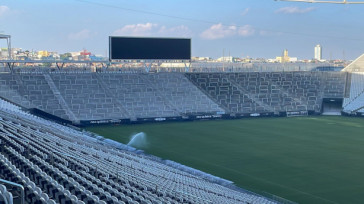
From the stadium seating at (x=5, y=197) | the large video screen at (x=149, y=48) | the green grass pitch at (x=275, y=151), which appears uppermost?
the large video screen at (x=149, y=48)

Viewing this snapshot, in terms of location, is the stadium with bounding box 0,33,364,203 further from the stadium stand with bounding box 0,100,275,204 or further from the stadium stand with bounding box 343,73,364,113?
the stadium stand with bounding box 343,73,364,113

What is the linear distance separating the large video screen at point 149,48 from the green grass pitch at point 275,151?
11.3 metres

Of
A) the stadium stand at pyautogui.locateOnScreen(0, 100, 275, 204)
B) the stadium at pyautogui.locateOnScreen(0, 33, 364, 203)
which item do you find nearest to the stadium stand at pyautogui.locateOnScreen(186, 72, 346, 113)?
the stadium at pyautogui.locateOnScreen(0, 33, 364, 203)

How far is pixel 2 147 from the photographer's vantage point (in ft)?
49.0

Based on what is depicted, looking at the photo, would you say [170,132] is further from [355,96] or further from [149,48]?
[355,96]

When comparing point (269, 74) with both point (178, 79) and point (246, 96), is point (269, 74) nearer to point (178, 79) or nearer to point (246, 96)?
point (246, 96)

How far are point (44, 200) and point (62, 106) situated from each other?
45.0 meters

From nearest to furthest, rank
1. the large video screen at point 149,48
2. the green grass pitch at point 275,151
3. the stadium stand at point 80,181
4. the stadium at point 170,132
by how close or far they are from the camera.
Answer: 1. the stadium stand at point 80,181
2. the stadium at point 170,132
3. the green grass pitch at point 275,151
4. the large video screen at point 149,48

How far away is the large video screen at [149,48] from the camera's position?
2267 inches

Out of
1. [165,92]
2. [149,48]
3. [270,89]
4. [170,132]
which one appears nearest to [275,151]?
[170,132]

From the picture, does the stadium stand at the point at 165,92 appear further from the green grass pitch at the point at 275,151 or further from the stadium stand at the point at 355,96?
the green grass pitch at the point at 275,151

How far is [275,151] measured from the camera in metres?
35.8

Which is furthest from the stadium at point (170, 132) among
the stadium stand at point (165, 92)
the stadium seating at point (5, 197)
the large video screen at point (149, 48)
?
the large video screen at point (149, 48)

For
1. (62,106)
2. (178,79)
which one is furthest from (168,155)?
(178,79)
